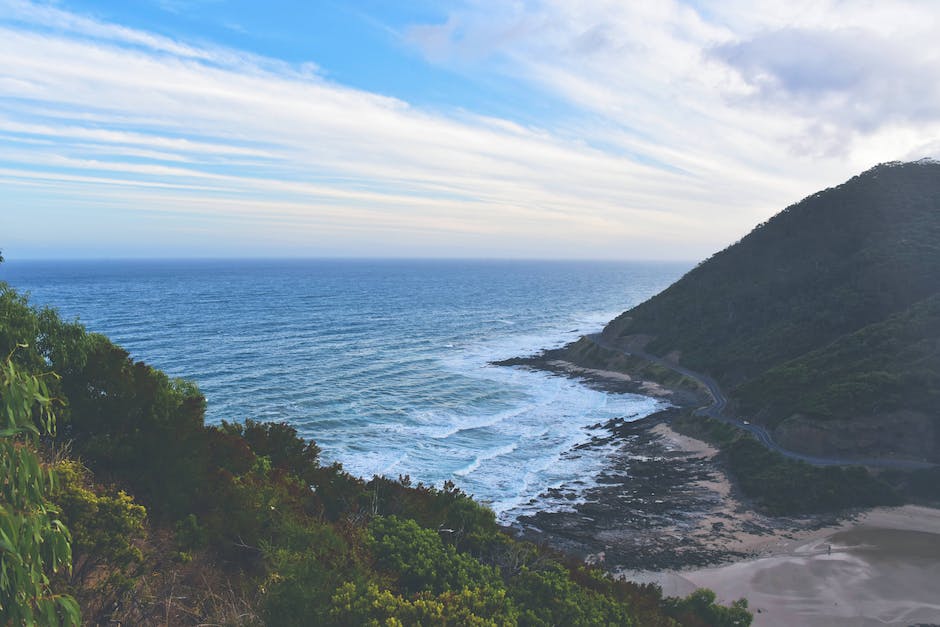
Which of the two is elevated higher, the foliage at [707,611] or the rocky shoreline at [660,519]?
the foliage at [707,611]

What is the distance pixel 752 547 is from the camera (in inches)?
1351

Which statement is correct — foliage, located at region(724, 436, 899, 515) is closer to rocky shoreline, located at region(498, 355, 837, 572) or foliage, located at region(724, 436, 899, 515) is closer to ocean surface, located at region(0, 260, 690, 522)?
rocky shoreline, located at region(498, 355, 837, 572)

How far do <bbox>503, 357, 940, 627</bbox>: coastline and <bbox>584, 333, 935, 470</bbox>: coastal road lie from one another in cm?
514

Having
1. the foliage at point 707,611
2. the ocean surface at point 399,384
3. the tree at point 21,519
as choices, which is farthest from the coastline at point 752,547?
the tree at point 21,519

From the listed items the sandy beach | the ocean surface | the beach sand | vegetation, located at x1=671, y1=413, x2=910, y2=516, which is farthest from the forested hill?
the ocean surface

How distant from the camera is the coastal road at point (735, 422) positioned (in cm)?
4364

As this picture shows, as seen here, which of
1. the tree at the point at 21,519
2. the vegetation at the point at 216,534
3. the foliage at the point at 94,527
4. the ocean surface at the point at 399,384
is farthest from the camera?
the ocean surface at the point at 399,384

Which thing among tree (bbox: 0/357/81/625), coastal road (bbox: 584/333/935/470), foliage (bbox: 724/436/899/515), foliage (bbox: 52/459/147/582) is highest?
tree (bbox: 0/357/81/625)

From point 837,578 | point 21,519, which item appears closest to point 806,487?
point 837,578

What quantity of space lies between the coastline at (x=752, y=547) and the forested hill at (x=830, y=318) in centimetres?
1066

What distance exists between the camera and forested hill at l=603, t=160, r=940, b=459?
48219 millimetres

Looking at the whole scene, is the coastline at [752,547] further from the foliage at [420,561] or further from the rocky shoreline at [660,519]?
the foliage at [420,561]

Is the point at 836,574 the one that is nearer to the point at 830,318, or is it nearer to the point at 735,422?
the point at 735,422

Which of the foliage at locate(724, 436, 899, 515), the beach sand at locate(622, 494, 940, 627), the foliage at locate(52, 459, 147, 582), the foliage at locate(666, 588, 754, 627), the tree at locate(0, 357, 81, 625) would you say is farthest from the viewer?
the foliage at locate(724, 436, 899, 515)
